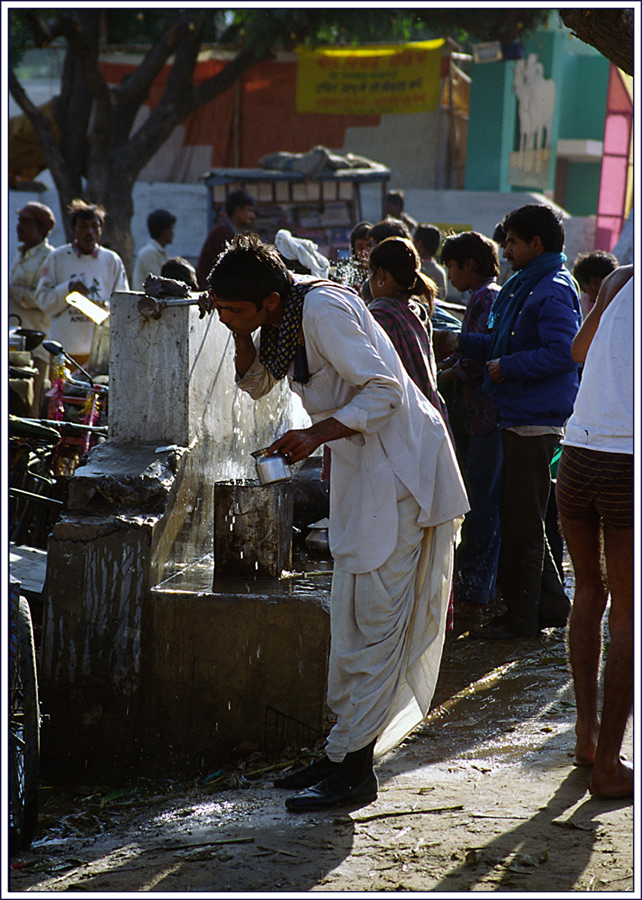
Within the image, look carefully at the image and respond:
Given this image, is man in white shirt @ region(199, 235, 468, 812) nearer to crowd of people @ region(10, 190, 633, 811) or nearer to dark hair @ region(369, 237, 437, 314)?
crowd of people @ region(10, 190, 633, 811)

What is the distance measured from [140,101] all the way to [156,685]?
11577 millimetres

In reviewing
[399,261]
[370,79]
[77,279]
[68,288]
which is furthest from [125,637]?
[370,79]

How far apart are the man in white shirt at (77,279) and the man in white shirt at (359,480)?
15.4 ft

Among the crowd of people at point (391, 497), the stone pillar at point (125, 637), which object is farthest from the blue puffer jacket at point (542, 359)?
the stone pillar at point (125, 637)

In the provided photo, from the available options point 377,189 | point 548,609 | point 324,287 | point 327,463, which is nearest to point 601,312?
point 324,287

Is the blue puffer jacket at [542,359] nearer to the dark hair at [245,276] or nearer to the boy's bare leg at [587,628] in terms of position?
the boy's bare leg at [587,628]

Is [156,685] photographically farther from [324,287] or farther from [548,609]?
[548,609]

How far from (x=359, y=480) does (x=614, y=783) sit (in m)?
1.26

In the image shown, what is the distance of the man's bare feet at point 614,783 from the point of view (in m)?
3.13

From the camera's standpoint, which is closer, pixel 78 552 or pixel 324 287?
pixel 324 287

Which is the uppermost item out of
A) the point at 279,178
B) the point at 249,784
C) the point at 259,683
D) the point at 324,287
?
the point at 279,178

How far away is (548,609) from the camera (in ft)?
17.5

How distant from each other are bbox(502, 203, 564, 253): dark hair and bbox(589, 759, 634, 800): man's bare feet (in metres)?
2.62

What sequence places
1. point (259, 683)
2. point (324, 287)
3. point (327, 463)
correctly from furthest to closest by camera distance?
point (327, 463)
point (259, 683)
point (324, 287)
